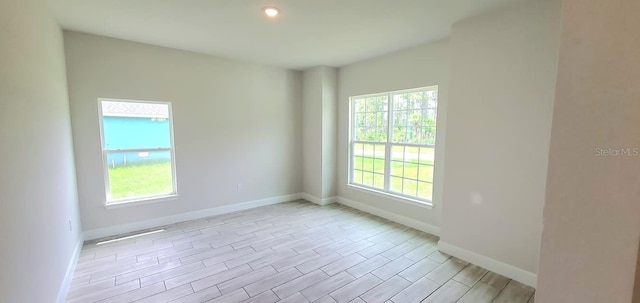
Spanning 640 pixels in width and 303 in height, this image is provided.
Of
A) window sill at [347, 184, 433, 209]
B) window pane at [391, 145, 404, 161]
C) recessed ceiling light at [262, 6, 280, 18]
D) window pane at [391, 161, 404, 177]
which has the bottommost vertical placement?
window sill at [347, 184, 433, 209]

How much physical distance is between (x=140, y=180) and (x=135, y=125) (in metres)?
0.77

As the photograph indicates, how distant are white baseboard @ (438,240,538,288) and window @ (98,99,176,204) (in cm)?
384

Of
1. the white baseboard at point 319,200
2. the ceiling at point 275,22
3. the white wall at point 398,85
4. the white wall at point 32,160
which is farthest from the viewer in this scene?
the white baseboard at point 319,200

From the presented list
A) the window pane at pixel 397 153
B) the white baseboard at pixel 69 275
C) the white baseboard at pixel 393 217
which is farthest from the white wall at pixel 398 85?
the white baseboard at pixel 69 275

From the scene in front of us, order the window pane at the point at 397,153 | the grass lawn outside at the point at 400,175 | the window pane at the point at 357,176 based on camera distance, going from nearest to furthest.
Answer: the grass lawn outside at the point at 400,175
the window pane at the point at 397,153
the window pane at the point at 357,176

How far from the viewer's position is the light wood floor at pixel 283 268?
7.45 feet

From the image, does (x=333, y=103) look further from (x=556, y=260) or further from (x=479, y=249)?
(x=556, y=260)

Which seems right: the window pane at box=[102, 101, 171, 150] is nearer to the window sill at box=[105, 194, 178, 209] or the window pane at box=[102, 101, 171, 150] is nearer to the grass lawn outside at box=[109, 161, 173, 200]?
the grass lawn outside at box=[109, 161, 173, 200]

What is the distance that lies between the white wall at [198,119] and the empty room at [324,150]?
0.08 feet

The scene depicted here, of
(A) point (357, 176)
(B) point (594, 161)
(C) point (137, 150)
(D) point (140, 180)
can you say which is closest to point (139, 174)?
(D) point (140, 180)

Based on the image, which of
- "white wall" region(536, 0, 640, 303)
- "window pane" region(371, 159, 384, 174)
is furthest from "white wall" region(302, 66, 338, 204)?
"white wall" region(536, 0, 640, 303)

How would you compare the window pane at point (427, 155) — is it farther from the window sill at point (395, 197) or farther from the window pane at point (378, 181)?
the window pane at point (378, 181)

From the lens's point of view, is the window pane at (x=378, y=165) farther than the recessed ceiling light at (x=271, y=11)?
Yes

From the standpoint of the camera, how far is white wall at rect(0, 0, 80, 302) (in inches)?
56.1
